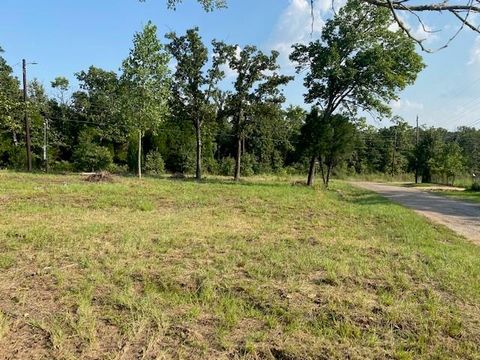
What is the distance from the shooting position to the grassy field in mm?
3393

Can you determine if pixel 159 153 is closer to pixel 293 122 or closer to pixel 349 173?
pixel 293 122

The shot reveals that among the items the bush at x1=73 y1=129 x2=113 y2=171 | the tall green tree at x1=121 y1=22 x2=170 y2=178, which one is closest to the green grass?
the tall green tree at x1=121 y1=22 x2=170 y2=178

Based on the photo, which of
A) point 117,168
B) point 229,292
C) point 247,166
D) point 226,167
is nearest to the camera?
point 229,292

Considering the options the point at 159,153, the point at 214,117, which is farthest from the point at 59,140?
the point at 214,117

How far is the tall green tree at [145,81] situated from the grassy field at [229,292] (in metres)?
15.6

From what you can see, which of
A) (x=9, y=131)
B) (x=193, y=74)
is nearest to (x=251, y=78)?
(x=193, y=74)

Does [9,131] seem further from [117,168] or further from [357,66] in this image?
[357,66]

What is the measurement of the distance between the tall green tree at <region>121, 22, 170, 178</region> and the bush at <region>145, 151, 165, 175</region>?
557 inches

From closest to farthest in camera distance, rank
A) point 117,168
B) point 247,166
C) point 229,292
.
Answer: point 229,292
point 117,168
point 247,166

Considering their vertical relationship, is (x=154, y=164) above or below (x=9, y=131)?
A: below

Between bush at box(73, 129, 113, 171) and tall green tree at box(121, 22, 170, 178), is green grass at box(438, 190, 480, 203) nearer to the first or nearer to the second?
tall green tree at box(121, 22, 170, 178)

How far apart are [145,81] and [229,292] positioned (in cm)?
2051

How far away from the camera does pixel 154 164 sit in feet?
126

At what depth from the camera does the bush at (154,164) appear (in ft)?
125
